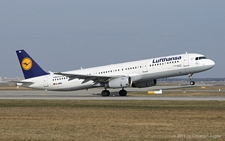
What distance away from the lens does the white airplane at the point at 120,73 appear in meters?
50.3

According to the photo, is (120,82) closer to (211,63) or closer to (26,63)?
(211,63)

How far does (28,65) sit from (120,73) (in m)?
13.0

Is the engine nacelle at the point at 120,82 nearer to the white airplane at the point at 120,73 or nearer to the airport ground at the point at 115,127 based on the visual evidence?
the white airplane at the point at 120,73

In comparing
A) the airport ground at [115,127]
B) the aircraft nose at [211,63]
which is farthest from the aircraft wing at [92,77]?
the airport ground at [115,127]

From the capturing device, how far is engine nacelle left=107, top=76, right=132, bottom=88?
1981 inches

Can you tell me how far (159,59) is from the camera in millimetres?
50969

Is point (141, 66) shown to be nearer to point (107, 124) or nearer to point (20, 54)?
point (20, 54)

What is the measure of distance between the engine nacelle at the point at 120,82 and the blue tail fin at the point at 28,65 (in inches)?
448

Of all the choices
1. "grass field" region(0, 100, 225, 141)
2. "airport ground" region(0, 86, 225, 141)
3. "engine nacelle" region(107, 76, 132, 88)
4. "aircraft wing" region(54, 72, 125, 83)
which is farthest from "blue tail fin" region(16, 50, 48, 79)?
"airport ground" region(0, 86, 225, 141)

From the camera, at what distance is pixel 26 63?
56.3 m

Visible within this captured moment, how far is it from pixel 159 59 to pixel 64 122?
2941cm

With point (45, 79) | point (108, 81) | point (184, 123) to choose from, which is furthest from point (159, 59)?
point (184, 123)

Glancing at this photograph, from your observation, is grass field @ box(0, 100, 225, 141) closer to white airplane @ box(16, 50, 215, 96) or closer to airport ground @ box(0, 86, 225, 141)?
airport ground @ box(0, 86, 225, 141)

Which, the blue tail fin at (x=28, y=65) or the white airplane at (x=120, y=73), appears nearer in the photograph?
the white airplane at (x=120, y=73)
